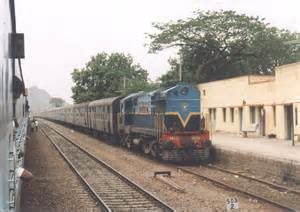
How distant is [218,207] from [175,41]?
37.8 m

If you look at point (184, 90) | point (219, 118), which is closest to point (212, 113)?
point (219, 118)

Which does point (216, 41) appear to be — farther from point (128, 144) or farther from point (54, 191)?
point (54, 191)

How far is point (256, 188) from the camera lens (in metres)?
14.2

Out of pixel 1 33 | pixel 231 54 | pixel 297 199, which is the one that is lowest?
pixel 297 199

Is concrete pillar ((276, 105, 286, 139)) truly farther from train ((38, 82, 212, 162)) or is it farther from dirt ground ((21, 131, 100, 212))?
dirt ground ((21, 131, 100, 212))

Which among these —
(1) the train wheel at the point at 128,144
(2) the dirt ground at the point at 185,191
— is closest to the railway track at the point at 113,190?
(2) the dirt ground at the point at 185,191

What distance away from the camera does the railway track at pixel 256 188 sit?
11.8m

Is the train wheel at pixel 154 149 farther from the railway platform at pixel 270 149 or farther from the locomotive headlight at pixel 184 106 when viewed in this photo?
the railway platform at pixel 270 149

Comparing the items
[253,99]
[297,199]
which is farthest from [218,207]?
[253,99]

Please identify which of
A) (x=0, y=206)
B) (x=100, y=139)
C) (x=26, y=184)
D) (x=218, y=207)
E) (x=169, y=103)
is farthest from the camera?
(x=100, y=139)

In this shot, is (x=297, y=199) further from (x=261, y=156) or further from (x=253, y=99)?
(x=253, y=99)

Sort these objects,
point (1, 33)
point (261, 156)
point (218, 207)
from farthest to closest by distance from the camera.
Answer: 1. point (261, 156)
2. point (218, 207)
3. point (1, 33)

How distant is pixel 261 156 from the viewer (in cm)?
1756

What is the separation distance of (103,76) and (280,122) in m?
42.5
